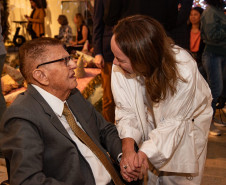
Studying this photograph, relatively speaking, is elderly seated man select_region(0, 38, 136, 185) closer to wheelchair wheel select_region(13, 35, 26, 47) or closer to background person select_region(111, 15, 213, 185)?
background person select_region(111, 15, 213, 185)

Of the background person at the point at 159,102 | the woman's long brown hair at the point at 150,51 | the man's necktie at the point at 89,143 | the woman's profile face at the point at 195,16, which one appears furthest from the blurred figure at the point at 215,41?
the man's necktie at the point at 89,143

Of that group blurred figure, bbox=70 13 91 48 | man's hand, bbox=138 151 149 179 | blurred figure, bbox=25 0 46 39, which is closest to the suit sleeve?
man's hand, bbox=138 151 149 179

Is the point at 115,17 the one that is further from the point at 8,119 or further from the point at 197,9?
the point at 197,9

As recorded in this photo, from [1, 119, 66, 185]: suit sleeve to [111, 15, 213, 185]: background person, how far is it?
0.53 meters

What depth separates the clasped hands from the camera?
1.70 m

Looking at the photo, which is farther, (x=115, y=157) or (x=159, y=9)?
(x=159, y=9)

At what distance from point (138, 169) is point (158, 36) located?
770 millimetres

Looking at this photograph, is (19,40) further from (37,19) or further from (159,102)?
(159,102)

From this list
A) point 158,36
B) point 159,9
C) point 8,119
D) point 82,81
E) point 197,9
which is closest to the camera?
point 8,119

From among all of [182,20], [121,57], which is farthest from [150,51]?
[182,20]

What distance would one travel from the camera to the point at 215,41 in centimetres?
367

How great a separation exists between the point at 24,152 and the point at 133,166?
63 centimetres

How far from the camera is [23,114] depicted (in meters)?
1.44

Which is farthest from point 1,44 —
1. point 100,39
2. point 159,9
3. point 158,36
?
point 158,36
